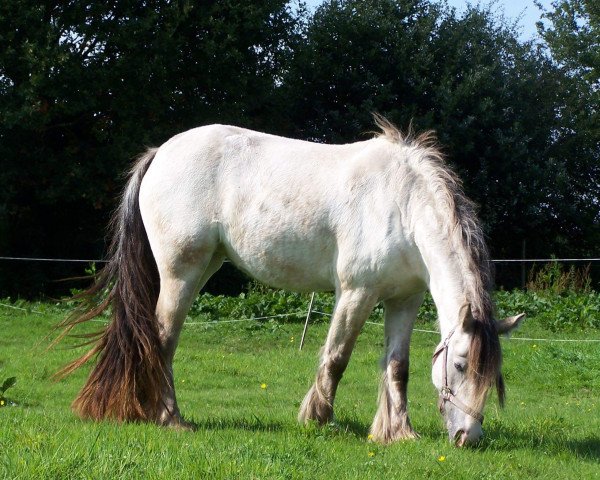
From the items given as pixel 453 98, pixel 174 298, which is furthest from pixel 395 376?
pixel 453 98

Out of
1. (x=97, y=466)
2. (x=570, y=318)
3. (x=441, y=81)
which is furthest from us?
(x=441, y=81)

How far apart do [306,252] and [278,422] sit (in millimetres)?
1301

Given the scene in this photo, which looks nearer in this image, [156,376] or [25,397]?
[156,376]

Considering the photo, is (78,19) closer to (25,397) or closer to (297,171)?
(25,397)

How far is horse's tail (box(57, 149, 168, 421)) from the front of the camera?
19.2ft

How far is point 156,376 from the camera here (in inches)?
232

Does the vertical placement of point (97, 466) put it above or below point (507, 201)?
below

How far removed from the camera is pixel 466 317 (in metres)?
5.07

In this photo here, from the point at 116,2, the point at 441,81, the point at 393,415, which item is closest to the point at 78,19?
the point at 116,2

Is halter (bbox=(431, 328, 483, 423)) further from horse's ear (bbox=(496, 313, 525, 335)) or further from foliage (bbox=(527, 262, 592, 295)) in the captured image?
foliage (bbox=(527, 262, 592, 295))

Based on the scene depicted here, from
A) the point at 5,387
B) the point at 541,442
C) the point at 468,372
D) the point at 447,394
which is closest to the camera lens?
the point at 468,372

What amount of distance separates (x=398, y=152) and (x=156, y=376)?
7.92 ft

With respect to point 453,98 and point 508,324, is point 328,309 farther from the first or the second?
point 453,98

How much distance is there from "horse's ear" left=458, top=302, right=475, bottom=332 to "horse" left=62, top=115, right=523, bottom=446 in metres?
0.03
